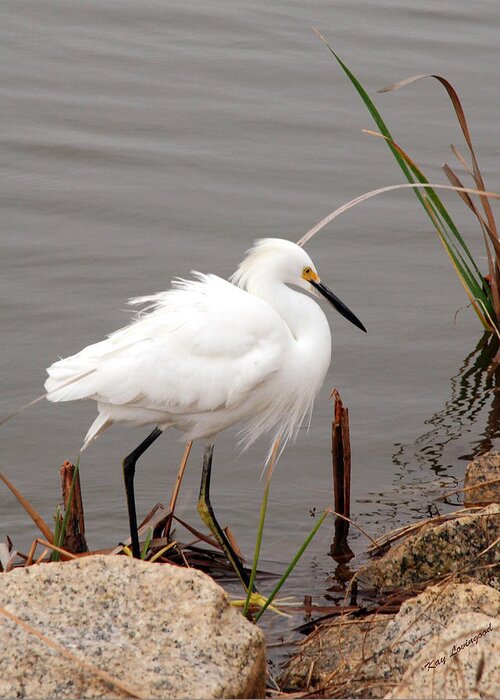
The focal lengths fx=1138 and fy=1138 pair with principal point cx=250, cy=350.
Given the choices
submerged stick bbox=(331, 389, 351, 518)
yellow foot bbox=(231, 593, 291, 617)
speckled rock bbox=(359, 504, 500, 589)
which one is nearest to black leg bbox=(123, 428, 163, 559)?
yellow foot bbox=(231, 593, 291, 617)

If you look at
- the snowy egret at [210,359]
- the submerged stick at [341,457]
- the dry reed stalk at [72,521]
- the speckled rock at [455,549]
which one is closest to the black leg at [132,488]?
the snowy egret at [210,359]

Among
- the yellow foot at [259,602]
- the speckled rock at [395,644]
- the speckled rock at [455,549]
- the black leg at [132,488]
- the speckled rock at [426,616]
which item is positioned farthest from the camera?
the black leg at [132,488]

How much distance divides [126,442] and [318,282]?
1693 mm

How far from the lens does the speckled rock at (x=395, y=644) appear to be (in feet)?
9.93

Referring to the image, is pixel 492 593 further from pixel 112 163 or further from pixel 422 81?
pixel 422 81

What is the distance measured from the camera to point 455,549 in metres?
4.30

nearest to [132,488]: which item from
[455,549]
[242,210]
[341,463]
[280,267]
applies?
[341,463]

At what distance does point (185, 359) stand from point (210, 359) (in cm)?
11

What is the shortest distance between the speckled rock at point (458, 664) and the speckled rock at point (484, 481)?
1.92 metres

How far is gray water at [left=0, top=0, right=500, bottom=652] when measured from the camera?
6.04 m

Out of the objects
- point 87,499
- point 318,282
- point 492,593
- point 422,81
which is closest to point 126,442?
point 87,499

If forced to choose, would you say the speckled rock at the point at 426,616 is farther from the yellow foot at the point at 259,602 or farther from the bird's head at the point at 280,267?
the bird's head at the point at 280,267

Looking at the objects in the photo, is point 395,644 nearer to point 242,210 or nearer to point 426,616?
point 426,616

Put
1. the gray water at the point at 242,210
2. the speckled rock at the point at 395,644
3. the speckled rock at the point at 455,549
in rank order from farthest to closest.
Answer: the gray water at the point at 242,210
the speckled rock at the point at 455,549
the speckled rock at the point at 395,644
